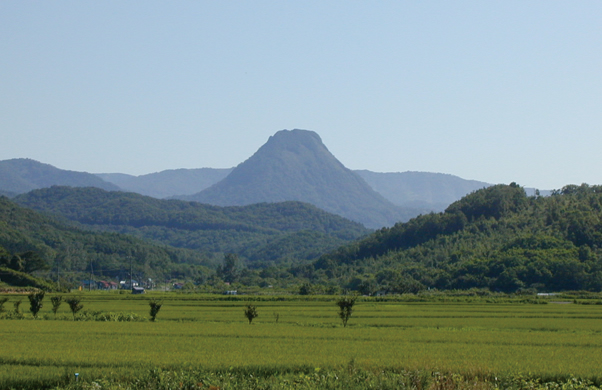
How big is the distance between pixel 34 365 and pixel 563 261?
79.0m

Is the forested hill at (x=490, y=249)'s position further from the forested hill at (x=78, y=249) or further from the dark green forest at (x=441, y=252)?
the forested hill at (x=78, y=249)

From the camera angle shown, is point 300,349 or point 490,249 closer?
point 300,349

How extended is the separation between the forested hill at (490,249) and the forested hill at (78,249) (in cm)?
4296

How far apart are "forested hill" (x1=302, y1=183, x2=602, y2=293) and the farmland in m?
47.6

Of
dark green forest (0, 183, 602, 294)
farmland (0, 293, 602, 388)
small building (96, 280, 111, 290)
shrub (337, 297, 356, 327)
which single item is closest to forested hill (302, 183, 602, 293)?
dark green forest (0, 183, 602, 294)

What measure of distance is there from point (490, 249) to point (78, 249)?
97.2 m

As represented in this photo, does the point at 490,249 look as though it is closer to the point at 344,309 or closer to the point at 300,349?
the point at 344,309

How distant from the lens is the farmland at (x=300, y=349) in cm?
2117

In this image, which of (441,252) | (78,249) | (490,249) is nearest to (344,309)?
(490,249)

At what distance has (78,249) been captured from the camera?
154875 mm

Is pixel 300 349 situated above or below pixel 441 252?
below

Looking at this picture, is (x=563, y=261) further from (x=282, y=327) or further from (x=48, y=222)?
(x=48, y=222)

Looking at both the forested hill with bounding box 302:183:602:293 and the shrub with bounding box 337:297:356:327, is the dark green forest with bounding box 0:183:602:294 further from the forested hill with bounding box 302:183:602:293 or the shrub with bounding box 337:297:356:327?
the shrub with bounding box 337:297:356:327

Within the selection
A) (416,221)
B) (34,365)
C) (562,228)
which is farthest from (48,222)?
(34,365)
